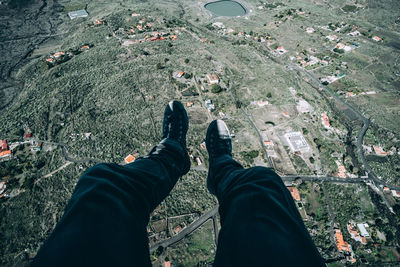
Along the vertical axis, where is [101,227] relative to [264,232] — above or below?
above

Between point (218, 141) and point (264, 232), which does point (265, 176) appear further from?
point (218, 141)

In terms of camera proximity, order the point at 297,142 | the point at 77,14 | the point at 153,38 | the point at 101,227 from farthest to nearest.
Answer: the point at 77,14 < the point at 153,38 < the point at 297,142 < the point at 101,227

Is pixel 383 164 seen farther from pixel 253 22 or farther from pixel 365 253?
pixel 253 22

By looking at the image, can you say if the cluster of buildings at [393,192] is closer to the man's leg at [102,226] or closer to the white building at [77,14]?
the man's leg at [102,226]

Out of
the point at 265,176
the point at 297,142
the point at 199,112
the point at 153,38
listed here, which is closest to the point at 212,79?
the point at 199,112

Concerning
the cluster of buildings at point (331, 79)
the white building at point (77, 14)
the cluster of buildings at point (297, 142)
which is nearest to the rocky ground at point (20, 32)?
the white building at point (77, 14)

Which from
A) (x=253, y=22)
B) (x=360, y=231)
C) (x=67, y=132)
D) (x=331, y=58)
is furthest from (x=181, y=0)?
(x=360, y=231)
